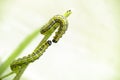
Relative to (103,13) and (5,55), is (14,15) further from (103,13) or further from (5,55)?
(103,13)

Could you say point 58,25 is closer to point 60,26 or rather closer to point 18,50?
point 60,26

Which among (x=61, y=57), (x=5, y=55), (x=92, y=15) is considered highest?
(x=92, y=15)

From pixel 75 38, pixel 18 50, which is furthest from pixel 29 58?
pixel 75 38

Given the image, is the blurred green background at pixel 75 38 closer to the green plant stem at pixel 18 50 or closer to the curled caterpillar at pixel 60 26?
the green plant stem at pixel 18 50

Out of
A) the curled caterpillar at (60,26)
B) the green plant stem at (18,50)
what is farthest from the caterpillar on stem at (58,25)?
the green plant stem at (18,50)

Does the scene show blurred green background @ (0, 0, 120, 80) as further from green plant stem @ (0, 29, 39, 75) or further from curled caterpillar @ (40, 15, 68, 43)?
curled caterpillar @ (40, 15, 68, 43)

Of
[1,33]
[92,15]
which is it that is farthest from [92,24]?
[1,33]
